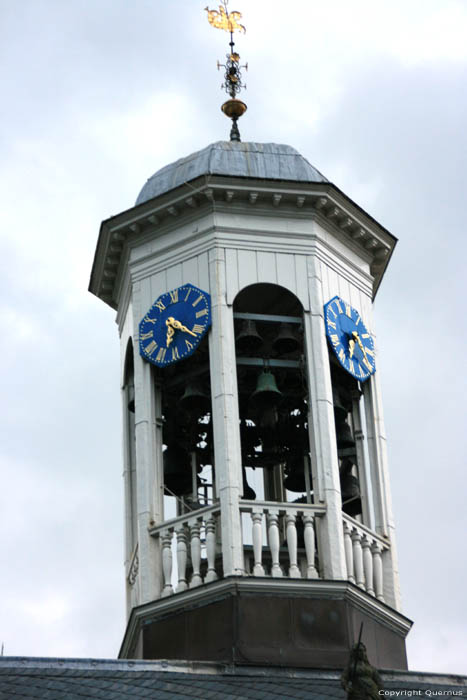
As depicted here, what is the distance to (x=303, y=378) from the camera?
30.5 metres

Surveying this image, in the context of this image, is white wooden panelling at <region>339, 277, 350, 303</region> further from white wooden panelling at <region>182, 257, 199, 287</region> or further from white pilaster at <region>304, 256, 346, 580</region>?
white wooden panelling at <region>182, 257, 199, 287</region>

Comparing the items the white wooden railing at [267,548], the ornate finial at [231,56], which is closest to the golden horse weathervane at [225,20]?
the ornate finial at [231,56]

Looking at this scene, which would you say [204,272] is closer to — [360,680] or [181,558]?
[181,558]

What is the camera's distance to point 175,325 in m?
30.5

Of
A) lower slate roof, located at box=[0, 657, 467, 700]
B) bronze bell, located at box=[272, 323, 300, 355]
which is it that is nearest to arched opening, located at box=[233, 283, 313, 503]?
bronze bell, located at box=[272, 323, 300, 355]

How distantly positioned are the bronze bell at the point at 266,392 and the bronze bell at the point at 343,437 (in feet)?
3.31

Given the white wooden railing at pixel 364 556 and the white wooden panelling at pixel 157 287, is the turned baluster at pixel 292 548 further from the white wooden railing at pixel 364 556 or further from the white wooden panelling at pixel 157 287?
the white wooden panelling at pixel 157 287

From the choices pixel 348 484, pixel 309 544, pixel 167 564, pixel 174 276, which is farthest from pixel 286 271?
pixel 167 564

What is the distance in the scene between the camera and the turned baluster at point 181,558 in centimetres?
2852

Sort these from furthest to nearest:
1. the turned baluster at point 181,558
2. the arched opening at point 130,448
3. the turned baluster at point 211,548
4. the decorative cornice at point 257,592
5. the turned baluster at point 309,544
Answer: the arched opening at point 130,448
the turned baluster at point 181,558
the turned baluster at point 309,544
the turned baluster at point 211,548
the decorative cornice at point 257,592

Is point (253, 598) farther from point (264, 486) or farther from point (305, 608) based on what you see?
point (264, 486)

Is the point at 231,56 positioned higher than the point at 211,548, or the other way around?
the point at 231,56

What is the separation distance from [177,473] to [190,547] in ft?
8.12

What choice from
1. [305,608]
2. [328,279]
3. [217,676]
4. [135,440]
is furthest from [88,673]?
[328,279]
